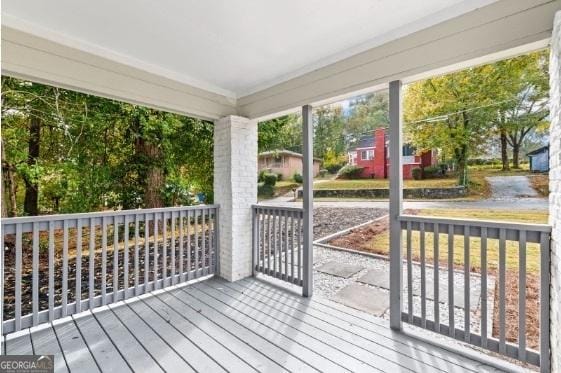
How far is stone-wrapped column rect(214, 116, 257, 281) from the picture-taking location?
154 inches

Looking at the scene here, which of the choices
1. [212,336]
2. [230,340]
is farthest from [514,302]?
[212,336]

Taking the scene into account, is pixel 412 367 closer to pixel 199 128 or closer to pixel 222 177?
pixel 222 177


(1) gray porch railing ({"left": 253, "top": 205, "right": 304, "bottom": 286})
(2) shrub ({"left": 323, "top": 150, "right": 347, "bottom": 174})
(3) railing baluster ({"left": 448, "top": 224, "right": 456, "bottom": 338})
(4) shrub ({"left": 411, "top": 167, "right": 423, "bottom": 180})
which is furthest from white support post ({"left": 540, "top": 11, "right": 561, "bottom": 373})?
(1) gray porch railing ({"left": 253, "top": 205, "right": 304, "bottom": 286})

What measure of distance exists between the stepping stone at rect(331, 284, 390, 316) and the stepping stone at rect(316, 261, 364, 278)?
1.29 ft

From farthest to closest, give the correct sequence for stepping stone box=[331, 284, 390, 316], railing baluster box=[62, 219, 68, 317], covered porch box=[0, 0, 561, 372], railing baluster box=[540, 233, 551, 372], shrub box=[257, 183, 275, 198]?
shrub box=[257, 183, 275, 198]
stepping stone box=[331, 284, 390, 316]
railing baluster box=[62, 219, 68, 317]
covered porch box=[0, 0, 561, 372]
railing baluster box=[540, 233, 551, 372]

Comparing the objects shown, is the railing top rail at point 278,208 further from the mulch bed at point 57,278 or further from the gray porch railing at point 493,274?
the gray porch railing at point 493,274

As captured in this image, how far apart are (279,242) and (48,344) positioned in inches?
96.4

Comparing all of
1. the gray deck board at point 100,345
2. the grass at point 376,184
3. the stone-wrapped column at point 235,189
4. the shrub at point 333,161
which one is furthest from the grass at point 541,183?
the gray deck board at point 100,345

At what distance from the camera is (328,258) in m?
4.66

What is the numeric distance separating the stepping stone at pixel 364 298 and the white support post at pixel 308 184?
394 millimetres

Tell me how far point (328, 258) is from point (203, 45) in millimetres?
3464

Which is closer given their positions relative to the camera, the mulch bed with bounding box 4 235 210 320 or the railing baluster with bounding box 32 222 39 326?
the railing baluster with bounding box 32 222 39 326

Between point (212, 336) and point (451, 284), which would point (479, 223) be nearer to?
point (451, 284)

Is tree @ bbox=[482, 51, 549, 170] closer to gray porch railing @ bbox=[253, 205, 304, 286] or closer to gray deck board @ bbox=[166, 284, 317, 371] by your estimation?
gray porch railing @ bbox=[253, 205, 304, 286]
